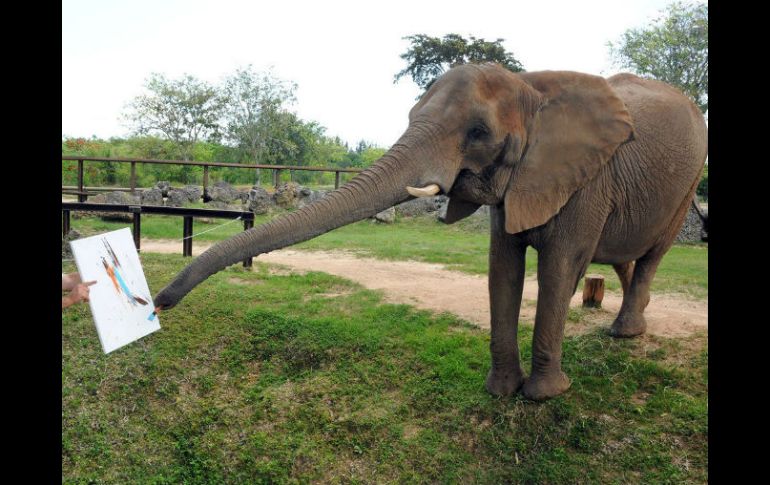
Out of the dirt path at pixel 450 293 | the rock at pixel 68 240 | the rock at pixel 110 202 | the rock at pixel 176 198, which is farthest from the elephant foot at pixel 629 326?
the rock at pixel 176 198

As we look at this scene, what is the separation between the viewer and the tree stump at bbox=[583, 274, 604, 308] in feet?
23.5

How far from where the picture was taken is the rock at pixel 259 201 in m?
17.5

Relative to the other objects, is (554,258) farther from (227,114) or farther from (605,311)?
(227,114)

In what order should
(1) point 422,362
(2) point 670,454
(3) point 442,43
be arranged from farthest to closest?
(3) point 442,43 → (1) point 422,362 → (2) point 670,454

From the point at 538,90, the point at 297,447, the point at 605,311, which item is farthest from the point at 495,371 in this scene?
the point at 605,311

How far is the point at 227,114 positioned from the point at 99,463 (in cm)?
3363

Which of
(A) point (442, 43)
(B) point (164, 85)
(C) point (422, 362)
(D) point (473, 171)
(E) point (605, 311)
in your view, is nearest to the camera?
(D) point (473, 171)

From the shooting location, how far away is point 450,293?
806 cm

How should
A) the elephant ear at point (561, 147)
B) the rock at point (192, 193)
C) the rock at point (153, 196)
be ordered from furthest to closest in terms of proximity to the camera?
the rock at point (192, 193), the rock at point (153, 196), the elephant ear at point (561, 147)

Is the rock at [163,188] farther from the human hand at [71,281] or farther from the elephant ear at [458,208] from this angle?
the elephant ear at [458,208]

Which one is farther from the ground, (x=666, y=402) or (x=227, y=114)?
(x=227, y=114)

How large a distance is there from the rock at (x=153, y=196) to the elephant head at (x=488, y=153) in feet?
49.0

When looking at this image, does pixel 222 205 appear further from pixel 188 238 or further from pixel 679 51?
pixel 679 51

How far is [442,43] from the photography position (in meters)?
28.5
